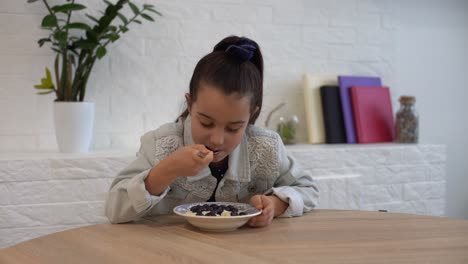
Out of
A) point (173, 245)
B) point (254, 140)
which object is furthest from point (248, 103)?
point (173, 245)

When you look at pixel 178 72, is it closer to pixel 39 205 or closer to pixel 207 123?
pixel 39 205

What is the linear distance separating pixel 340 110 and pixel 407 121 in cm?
37

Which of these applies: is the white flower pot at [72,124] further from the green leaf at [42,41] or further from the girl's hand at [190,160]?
the girl's hand at [190,160]

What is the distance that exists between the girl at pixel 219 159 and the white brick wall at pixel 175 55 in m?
1.18

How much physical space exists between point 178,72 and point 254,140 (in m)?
1.32

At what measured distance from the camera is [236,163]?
5.13 feet

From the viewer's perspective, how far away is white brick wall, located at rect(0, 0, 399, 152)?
8.46 ft

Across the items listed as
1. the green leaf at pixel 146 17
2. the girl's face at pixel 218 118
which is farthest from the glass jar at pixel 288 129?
the girl's face at pixel 218 118

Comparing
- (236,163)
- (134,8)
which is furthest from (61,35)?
(236,163)

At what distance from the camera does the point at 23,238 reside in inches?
90.4

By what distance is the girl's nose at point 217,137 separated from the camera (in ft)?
4.52

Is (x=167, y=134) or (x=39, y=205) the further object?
(x=39, y=205)

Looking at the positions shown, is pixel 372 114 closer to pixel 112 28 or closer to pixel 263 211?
pixel 112 28

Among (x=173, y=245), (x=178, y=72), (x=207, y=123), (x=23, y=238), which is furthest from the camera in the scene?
(x=178, y=72)
